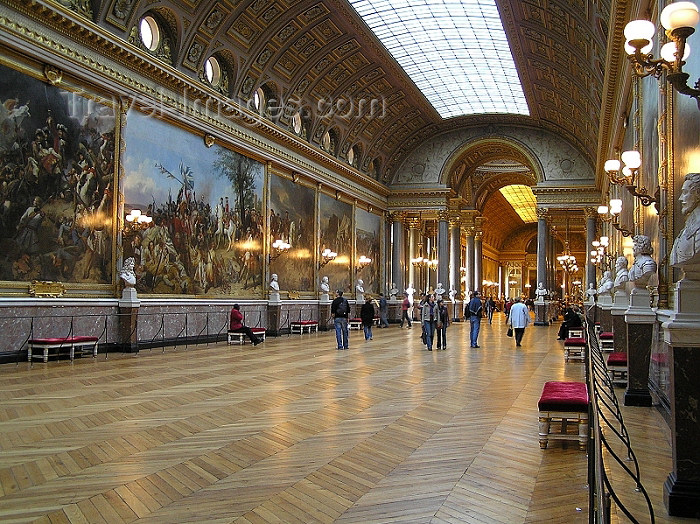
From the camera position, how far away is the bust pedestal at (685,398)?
15.3 feet

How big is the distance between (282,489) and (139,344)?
12871 mm

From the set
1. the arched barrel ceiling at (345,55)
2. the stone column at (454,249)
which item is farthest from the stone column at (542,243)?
the stone column at (454,249)

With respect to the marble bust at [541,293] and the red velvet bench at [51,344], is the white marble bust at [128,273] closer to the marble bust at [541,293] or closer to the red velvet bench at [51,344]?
the red velvet bench at [51,344]

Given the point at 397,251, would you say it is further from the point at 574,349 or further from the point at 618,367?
the point at 618,367

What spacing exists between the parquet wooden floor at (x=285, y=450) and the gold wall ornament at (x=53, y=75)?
21.7 ft

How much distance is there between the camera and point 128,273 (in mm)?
16219

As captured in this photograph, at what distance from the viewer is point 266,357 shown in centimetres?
1537

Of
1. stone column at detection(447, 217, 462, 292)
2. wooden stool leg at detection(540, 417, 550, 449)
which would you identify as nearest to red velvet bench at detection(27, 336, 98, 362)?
wooden stool leg at detection(540, 417, 550, 449)

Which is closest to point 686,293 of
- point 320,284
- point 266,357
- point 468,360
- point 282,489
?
point 282,489

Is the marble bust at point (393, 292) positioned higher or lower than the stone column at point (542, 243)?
lower

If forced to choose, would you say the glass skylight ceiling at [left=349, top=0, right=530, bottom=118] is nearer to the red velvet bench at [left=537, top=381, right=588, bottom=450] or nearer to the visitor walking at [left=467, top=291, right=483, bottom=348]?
the visitor walking at [left=467, top=291, right=483, bottom=348]

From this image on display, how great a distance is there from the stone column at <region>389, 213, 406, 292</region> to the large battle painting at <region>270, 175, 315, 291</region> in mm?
10955

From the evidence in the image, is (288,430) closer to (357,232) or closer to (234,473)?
(234,473)

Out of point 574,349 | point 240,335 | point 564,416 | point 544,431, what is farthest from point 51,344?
point 574,349
